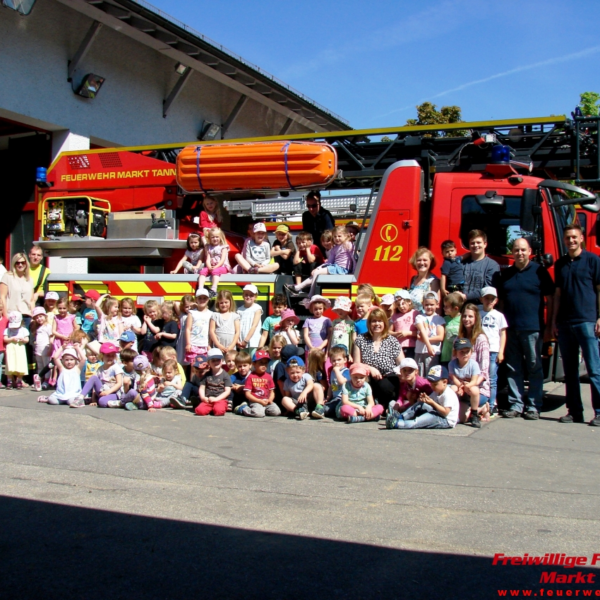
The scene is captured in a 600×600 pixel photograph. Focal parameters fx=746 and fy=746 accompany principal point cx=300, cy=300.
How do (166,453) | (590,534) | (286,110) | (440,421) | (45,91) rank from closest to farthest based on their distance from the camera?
(590,534) < (166,453) < (440,421) < (45,91) < (286,110)

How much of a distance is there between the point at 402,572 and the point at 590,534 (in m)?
1.33

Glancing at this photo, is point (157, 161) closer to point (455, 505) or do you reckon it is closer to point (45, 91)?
point (45, 91)

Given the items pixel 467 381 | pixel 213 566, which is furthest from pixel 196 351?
pixel 213 566

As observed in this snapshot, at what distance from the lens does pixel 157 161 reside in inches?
477

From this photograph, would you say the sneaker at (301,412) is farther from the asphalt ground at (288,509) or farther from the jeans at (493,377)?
the jeans at (493,377)

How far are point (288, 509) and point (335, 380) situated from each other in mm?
3811

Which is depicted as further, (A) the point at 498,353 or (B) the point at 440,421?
(A) the point at 498,353

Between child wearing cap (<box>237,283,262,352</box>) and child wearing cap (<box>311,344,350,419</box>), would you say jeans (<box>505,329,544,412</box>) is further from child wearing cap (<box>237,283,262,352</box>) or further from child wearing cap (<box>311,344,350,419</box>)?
child wearing cap (<box>237,283,262,352</box>)

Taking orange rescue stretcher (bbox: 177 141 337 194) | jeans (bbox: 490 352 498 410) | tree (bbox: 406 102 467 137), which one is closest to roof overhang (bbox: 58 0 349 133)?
tree (bbox: 406 102 467 137)

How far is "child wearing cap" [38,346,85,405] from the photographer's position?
9469 mm

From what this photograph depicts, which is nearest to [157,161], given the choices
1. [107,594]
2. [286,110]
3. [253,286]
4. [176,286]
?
[176,286]

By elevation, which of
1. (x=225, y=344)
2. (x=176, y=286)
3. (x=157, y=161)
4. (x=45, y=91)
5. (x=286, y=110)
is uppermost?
(x=286, y=110)

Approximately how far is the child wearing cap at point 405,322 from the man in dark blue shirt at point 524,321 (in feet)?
3.56

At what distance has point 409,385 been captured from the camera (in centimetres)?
834
